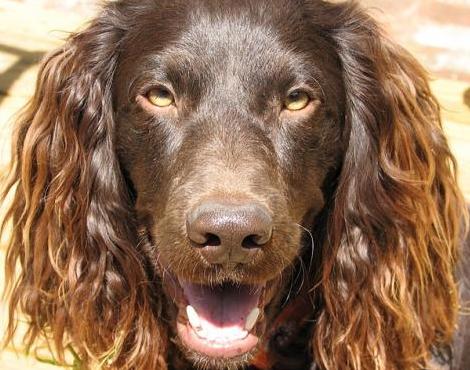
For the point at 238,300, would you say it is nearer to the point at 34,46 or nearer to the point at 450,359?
the point at 450,359

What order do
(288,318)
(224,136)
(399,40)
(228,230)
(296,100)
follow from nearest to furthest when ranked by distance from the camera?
(228,230) → (224,136) → (296,100) → (288,318) → (399,40)

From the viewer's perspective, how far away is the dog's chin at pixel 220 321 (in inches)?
97.9

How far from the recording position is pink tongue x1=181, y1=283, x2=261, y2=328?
99.7 inches

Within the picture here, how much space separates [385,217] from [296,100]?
0.50 metres

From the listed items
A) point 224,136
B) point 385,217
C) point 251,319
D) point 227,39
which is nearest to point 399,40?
point 385,217

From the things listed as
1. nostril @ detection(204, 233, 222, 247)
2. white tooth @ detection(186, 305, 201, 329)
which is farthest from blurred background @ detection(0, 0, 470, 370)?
nostril @ detection(204, 233, 222, 247)

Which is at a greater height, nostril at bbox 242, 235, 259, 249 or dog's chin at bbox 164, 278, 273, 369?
nostril at bbox 242, 235, 259, 249

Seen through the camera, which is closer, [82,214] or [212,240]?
[212,240]

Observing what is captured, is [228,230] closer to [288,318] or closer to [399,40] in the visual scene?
[288,318]

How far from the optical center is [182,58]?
102 inches

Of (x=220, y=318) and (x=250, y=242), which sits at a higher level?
(x=250, y=242)

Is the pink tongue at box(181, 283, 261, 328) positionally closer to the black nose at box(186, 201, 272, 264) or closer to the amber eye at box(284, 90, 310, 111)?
the black nose at box(186, 201, 272, 264)

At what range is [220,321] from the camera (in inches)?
99.2

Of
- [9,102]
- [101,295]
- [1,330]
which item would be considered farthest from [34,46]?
[101,295]
